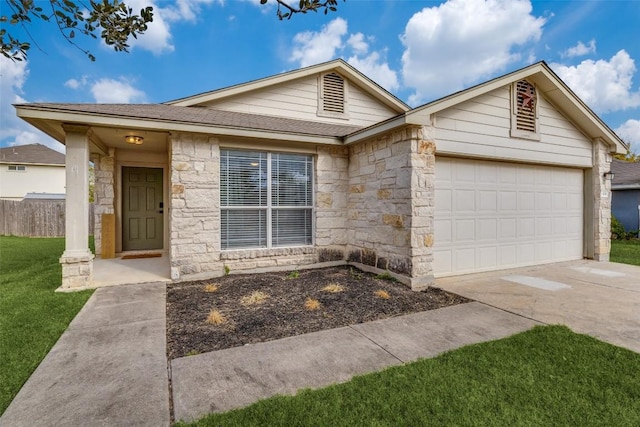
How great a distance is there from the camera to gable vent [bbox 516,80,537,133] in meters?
6.00

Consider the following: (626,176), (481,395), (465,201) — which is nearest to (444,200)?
(465,201)

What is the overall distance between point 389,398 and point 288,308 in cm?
212

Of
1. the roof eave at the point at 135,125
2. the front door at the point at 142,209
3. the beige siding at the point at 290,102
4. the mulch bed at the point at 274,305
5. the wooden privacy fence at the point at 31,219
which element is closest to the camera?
the mulch bed at the point at 274,305

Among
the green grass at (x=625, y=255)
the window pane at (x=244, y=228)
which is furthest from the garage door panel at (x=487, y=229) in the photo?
the window pane at (x=244, y=228)

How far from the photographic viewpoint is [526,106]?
6.10 metres

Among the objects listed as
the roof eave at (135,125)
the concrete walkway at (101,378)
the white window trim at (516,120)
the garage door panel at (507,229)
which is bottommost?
the concrete walkway at (101,378)

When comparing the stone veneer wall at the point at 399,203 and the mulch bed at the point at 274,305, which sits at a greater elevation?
the stone veneer wall at the point at 399,203

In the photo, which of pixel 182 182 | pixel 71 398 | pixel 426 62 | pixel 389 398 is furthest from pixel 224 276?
pixel 426 62

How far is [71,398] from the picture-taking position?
212 centimetres

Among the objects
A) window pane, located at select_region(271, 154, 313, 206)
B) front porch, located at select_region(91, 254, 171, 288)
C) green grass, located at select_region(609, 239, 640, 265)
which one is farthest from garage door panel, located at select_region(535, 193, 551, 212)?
front porch, located at select_region(91, 254, 171, 288)

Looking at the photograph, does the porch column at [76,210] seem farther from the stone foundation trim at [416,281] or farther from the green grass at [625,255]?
the green grass at [625,255]

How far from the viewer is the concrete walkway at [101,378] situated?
193 cm

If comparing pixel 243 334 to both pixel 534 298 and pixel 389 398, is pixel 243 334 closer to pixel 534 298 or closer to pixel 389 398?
pixel 389 398

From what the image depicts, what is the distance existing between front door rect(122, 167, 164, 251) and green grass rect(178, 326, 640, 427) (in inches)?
290
